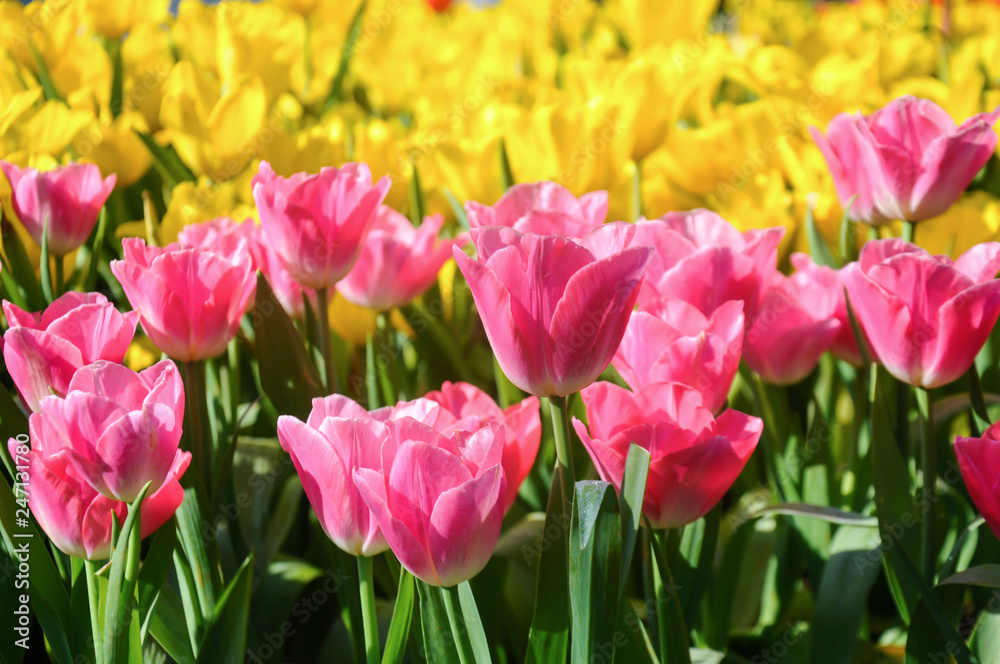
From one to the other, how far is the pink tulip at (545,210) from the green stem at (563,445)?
17cm

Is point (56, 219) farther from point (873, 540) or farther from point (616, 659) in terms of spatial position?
point (873, 540)

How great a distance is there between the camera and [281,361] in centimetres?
71

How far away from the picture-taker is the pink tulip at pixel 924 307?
59 centimetres

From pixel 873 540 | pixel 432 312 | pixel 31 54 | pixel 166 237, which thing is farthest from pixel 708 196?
pixel 31 54

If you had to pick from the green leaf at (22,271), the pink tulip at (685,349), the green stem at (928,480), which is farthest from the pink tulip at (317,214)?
the green stem at (928,480)

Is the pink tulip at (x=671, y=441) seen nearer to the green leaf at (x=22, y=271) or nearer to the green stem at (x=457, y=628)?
the green stem at (x=457, y=628)

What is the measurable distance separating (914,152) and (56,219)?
76 centimetres

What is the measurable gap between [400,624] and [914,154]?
57 cm

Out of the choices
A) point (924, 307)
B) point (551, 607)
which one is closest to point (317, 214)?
point (551, 607)

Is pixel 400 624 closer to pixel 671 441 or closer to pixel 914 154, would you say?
pixel 671 441

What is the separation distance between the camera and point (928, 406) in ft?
2.18

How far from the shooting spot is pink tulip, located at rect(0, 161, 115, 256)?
0.79 m

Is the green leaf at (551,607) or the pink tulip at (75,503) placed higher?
the pink tulip at (75,503)

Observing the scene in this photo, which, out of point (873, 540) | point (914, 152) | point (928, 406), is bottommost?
point (873, 540)
